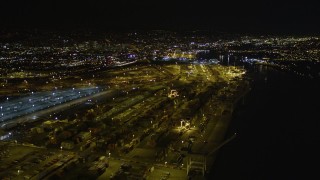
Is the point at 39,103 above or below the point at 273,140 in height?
above

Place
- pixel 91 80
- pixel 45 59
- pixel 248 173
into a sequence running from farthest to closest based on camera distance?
pixel 45 59 → pixel 91 80 → pixel 248 173

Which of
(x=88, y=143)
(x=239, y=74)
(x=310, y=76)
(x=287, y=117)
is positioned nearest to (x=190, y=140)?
(x=88, y=143)

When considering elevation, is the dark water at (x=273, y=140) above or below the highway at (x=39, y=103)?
below

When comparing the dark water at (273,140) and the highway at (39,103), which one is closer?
the dark water at (273,140)

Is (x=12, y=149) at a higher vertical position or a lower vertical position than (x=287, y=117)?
higher

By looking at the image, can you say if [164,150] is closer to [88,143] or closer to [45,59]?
[88,143]

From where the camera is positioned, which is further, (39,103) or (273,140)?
(39,103)

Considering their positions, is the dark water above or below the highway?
below

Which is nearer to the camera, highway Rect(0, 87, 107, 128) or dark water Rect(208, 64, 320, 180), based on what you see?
dark water Rect(208, 64, 320, 180)
